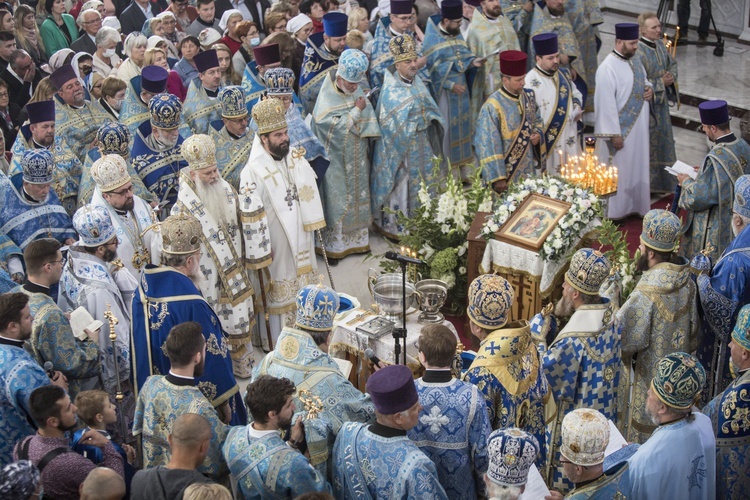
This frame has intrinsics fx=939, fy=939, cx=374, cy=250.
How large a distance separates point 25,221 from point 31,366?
265 centimetres

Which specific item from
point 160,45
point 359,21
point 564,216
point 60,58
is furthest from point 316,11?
point 564,216

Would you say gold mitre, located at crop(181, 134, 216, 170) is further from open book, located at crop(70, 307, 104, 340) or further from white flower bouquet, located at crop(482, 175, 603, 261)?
white flower bouquet, located at crop(482, 175, 603, 261)

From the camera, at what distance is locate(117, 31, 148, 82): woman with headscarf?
37.9 ft

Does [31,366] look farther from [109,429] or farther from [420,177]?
[420,177]

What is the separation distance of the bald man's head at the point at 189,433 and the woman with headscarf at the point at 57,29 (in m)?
10.1

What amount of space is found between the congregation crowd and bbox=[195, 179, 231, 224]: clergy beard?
0.07 feet

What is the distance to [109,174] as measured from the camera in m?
7.66

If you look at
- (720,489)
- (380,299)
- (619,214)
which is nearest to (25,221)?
(380,299)

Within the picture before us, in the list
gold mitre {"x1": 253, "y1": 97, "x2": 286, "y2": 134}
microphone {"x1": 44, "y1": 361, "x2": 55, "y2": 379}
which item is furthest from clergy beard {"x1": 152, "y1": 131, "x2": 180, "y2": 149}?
microphone {"x1": 44, "y1": 361, "x2": 55, "y2": 379}

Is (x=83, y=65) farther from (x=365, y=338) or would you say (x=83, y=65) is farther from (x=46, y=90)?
(x=365, y=338)

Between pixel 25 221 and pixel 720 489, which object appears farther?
pixel 25 221

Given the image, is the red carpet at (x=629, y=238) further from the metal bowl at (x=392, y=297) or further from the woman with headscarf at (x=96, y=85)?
the woman with headscarf at (x=96, y=85)

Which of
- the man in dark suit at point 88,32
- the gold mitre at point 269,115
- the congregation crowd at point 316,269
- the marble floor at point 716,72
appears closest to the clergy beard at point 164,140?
the congregation crowd at point 316,269

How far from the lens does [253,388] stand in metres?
5.01
